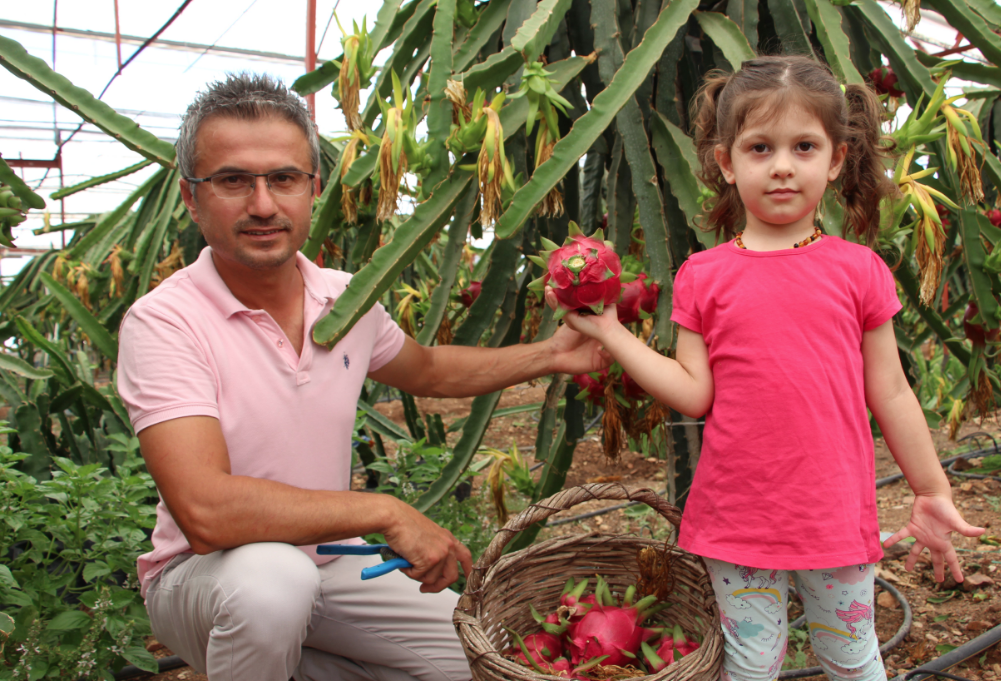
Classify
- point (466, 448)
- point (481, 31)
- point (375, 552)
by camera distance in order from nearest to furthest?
point (375, 552)
point (481, 31)
point (466, 448)

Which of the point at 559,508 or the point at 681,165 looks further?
the point at 681,165

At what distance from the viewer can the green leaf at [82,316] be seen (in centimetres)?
199

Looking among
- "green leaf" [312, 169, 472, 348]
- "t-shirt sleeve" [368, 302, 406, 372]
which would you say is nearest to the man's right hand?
"green leaf" [312, 169, 472, 348]

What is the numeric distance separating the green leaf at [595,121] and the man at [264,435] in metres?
0.29

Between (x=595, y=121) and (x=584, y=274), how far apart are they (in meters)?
0.28

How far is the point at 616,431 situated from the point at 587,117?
0.57m

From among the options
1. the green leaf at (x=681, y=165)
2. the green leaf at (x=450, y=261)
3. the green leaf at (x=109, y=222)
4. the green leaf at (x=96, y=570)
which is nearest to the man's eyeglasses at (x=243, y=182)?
the green leaf at (x=450, y=261)

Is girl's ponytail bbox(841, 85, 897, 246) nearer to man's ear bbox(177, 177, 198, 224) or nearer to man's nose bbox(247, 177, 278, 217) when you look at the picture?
man's nose bbox(247, 177, 278, 217)

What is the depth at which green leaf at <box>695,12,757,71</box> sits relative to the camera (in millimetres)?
1270

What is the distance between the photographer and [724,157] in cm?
107

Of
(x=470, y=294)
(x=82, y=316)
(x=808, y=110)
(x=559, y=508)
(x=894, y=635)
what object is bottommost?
(x=894, y=635)

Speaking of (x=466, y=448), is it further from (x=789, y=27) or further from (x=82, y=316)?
(x=82, y=316)

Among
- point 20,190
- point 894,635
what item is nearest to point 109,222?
point 20,190

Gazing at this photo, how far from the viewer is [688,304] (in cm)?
108
